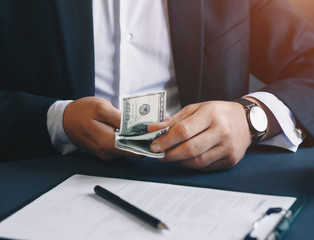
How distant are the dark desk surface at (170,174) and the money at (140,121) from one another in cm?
6

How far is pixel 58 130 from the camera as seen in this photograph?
1025 mm

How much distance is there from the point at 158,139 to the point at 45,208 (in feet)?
0.89

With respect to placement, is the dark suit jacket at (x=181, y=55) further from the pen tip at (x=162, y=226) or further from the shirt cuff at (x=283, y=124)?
the pen tip at (x=162, y=226)

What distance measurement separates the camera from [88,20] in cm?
122

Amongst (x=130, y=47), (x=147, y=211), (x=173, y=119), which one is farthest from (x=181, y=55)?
(x=147, y=211)

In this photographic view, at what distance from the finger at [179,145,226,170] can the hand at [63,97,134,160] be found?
161 mm

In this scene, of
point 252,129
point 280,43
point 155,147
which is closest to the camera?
point 155,147

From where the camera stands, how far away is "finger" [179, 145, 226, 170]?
0.85 meters

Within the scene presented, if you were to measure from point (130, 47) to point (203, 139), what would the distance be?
2.04 ft

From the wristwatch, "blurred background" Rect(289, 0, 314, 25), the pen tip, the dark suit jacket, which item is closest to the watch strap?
the wristwatch

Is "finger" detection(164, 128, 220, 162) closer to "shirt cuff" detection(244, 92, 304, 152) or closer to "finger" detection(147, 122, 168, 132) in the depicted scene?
"finger" detection(147, 122, 168, 132)

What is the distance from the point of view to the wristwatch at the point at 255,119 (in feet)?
3.25

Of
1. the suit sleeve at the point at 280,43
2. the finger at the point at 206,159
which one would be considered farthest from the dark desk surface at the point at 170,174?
the suit sleeve at the point at 280,43

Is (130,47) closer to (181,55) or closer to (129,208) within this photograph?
(181,55)
